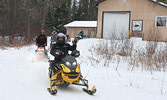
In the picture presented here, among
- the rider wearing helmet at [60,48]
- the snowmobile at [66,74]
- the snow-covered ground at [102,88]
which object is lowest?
the snow-covered ground at [102,88]

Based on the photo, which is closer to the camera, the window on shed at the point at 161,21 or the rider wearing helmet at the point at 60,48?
the rider wearing helmet at the point at 60,48

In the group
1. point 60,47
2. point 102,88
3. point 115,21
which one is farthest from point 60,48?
point 115,21

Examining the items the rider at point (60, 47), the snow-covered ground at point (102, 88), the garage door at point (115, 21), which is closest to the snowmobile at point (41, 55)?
the snow-covered ground at point (102, 88)

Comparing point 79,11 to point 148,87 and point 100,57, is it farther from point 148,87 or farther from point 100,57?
point 148,87

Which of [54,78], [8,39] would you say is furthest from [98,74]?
[8,39]

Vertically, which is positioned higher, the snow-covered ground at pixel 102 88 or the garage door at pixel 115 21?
the garage door at pixel 115 21

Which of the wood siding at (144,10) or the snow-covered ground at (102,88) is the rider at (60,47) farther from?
the wood siding at (144,10)

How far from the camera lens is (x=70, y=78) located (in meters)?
5.37

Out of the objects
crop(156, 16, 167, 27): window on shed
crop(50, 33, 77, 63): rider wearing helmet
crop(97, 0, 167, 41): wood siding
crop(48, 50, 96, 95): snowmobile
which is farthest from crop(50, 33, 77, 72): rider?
crop(156, 16, 167, 27): window on shed

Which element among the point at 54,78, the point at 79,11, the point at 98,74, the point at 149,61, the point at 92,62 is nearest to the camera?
the point at 54,78

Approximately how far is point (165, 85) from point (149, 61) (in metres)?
2.74

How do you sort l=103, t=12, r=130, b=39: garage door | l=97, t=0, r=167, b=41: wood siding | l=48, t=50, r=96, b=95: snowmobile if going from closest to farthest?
l=48, t=50, r=96, b=95: snowmobile → l=97, t=0, r=167, b=41: wood siding → l=103, t=12, r=130, b=39: garage door

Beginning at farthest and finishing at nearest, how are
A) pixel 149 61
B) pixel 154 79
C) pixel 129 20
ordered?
1. pixel 129 20
2. pixel 149 61
3. pixel 154 79

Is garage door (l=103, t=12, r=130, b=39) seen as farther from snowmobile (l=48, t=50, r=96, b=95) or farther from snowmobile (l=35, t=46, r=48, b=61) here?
snowmobile (l=48, t=50, r=96, b=95)
